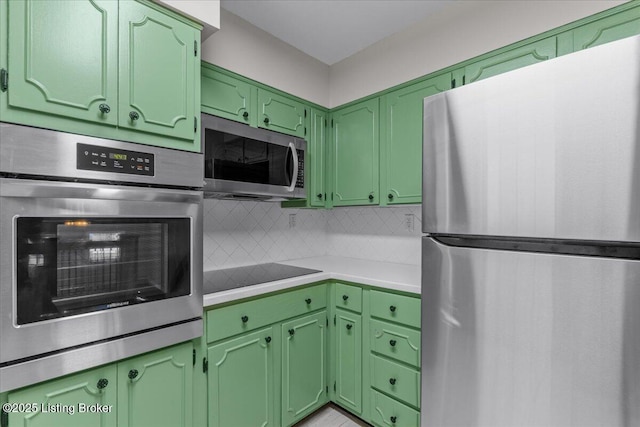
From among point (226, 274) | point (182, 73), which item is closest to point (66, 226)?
point (182, 73)

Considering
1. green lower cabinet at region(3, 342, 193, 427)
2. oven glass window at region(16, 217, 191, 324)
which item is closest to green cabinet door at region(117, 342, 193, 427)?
green lower cabinet at region(3, 342, 193, 427)

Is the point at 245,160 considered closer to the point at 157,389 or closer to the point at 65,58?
the point at 65,58

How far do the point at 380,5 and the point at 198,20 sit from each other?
106 cm

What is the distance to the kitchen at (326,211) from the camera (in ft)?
5.37

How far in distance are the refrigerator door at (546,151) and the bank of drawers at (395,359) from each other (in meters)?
Result: 0.76

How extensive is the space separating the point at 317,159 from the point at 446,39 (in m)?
1.13

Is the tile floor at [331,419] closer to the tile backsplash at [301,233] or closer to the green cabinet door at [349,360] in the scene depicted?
the green cabinet door at [349,360]

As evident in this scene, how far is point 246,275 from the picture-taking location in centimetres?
184

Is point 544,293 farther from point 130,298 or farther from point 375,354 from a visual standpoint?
point 130,298

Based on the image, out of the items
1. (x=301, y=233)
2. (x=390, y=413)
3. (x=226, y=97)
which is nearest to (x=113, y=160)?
(x=226, y=97)

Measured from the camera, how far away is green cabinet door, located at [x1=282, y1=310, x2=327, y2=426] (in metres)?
1.71

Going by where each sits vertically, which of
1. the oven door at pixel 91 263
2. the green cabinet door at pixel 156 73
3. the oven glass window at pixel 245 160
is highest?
the green cabinet door at pixel 156 73

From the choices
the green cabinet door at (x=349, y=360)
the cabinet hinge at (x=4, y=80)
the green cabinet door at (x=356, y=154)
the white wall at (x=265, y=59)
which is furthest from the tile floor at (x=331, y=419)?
the white wall at (x=265, y=59)

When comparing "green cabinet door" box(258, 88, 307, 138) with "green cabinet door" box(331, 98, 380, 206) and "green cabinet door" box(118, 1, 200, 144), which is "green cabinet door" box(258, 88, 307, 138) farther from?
"green cabinet door" box(118, 1, 200, 144)
